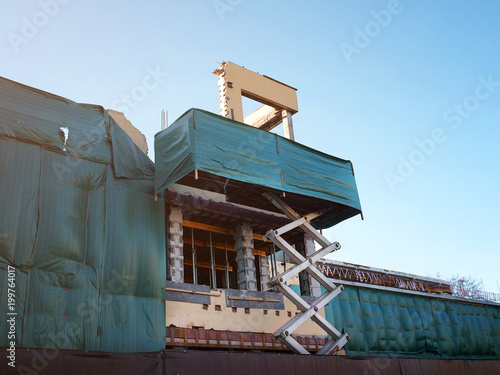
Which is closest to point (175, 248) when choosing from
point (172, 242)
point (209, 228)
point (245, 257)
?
point (172, 242)

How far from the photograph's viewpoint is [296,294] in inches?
644

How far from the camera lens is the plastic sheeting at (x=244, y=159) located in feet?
51.1

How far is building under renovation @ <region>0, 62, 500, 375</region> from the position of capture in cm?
1280

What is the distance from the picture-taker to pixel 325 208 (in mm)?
18922

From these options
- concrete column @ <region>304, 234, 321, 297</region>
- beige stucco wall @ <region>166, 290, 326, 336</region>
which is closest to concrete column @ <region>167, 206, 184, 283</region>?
beige stucco wall @ <region>166, 290, 326, 336</region>

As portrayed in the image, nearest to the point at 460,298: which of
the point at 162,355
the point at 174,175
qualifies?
the point at 174,175

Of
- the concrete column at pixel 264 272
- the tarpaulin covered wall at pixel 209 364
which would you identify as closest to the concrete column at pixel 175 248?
the concrete column at pixel 264 272

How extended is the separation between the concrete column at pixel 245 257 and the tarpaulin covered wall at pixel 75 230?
3.40 metres

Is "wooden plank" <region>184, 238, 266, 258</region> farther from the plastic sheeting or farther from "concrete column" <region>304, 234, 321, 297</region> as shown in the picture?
the plastic sheeting

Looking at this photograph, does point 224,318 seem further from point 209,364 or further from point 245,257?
point 209,364

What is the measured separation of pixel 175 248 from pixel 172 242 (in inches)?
9.0

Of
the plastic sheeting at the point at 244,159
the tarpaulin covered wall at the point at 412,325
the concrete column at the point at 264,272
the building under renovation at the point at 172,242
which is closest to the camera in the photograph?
the building under renovation at the point at 172,242

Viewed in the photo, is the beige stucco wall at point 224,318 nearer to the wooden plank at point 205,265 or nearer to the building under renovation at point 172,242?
the building under renovation at point 172,242

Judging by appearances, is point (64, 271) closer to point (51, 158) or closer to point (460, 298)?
point (51, 158)
